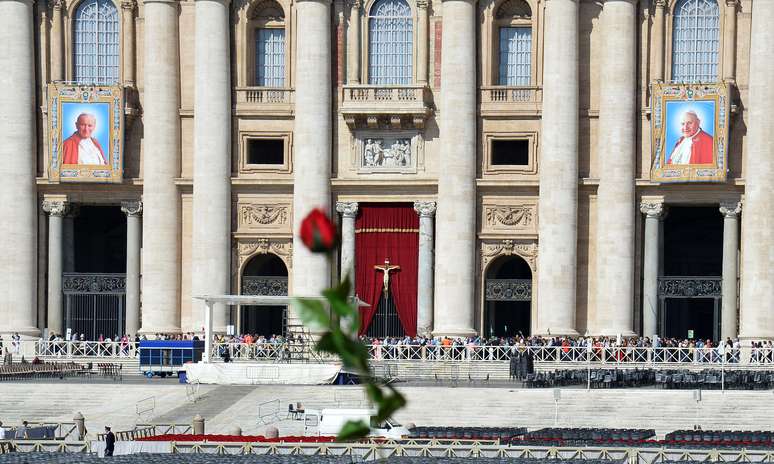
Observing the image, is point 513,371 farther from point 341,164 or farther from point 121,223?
point 121,223

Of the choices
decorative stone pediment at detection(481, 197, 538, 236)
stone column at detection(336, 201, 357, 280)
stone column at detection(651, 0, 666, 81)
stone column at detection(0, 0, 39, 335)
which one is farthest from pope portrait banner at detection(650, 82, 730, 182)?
stone column at detection(0, 0, 39, 335)

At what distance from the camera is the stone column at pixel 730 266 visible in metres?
68.9

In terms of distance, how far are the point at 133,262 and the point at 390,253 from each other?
33.2 ft

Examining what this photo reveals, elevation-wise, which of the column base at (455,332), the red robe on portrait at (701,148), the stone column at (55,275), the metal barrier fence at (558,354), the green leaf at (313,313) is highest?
the red robe on portrait at (701,148)

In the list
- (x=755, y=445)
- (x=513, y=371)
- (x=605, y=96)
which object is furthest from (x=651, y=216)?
(x=755, y=445)

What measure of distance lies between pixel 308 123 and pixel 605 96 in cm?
1136

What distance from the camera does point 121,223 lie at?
260 ft

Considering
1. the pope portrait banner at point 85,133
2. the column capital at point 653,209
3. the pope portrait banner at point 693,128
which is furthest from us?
the pope portrait banner at point 85,133

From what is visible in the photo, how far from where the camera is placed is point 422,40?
70750 mm

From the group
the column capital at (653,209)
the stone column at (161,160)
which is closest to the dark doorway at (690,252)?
the column capital at (653,209)

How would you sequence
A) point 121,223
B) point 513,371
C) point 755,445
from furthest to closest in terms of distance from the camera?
point 121,223, point 513,371, point 755,445

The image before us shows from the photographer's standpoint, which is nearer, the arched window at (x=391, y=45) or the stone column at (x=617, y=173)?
the stone column at (x=617, y=173)

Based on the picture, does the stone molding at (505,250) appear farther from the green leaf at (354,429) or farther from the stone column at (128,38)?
the green leaf at (354,429)

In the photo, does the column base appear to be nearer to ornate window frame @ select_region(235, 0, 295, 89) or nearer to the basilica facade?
the basilica facade
